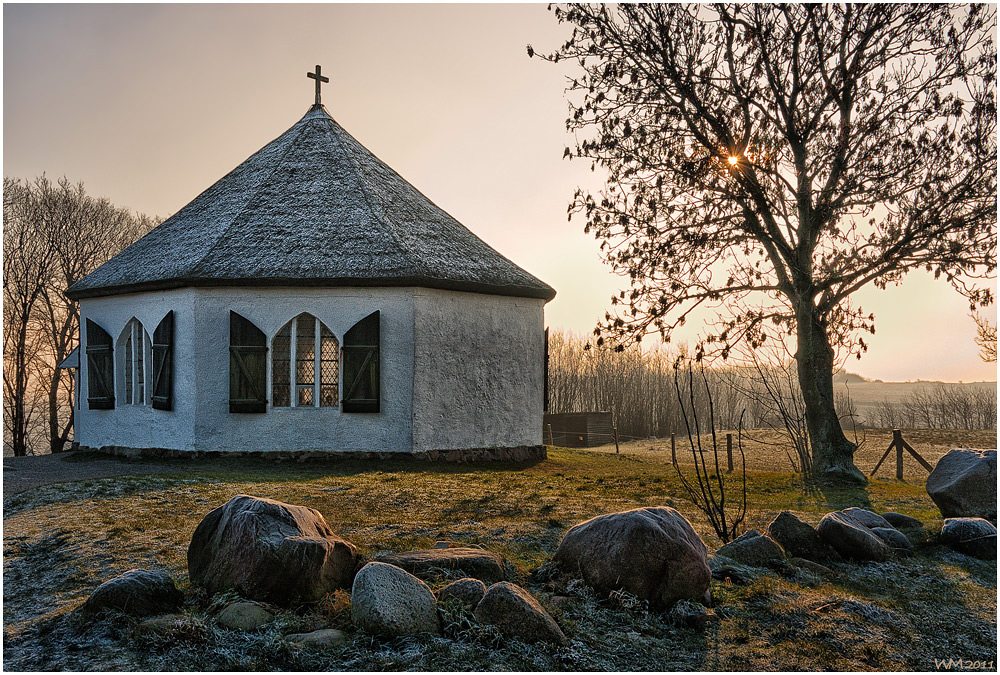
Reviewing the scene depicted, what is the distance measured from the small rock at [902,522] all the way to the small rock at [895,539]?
40.0 inches

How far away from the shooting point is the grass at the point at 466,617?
5145 millimetres

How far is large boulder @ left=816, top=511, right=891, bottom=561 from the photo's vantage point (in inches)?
305

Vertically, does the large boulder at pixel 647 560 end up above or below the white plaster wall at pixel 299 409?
below

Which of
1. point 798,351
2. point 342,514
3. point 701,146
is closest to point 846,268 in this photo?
point 798,351

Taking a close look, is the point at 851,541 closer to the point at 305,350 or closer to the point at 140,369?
the point at 305,350

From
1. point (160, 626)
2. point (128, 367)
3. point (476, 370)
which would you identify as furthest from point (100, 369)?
point (160, 626)

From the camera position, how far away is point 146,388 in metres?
16.7

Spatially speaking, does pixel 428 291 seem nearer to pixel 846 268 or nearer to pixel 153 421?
pixel 153 421

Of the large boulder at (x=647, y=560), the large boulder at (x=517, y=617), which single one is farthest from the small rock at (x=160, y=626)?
the large boulder at (x=647, y=560)

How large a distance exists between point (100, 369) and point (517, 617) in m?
16.0

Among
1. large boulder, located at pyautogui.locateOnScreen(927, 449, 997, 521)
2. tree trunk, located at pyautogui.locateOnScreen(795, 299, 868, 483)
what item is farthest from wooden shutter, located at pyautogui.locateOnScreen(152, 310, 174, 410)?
large boulder, located at pyautogui.locateOnScreen(927, 449, 997, 521)

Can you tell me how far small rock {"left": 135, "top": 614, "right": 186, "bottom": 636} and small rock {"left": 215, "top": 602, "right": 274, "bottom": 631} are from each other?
290mm

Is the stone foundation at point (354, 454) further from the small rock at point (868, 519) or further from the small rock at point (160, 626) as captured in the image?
the small rock at point (160, 626)

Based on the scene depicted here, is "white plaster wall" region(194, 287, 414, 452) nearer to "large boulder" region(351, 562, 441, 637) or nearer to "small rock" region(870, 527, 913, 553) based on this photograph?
"small rock" region(870, 527, 913, 553)
